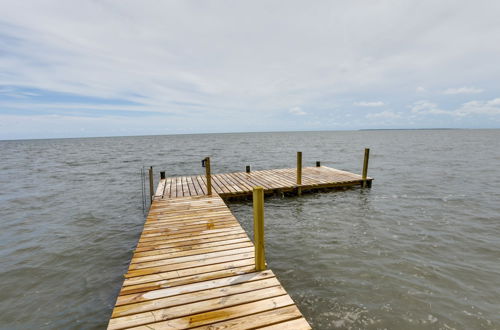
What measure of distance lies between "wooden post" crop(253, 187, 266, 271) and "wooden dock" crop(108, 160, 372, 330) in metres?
0.20

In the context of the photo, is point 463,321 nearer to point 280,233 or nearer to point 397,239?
point 397,239

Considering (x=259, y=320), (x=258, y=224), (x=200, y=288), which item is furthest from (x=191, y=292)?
(x=258, y=224)

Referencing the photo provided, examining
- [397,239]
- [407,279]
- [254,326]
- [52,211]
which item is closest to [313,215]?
[397,239]

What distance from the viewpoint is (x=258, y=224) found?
14.6 ft

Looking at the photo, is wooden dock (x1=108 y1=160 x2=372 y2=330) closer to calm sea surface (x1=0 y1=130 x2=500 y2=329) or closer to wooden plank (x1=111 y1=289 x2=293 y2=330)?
wooden plank (x1=111 y1=289 x2=293 y2=330)

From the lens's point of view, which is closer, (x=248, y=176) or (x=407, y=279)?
(x=407, y=279)

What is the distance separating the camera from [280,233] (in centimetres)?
890

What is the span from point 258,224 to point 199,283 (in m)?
1.43

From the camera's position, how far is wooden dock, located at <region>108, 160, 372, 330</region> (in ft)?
11.2

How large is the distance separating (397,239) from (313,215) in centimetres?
322

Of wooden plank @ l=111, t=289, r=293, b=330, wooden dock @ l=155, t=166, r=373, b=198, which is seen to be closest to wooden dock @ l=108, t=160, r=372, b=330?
wooden plank @ l=111, t=289, r=293, b=330

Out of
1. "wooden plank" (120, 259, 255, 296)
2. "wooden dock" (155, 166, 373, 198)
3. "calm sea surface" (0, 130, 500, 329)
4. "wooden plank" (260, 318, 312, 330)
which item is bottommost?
"calm sea surface" (0, 130, 500, 329)

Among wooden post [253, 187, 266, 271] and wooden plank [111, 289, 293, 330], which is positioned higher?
wooden post [253, 187, 266, 271]

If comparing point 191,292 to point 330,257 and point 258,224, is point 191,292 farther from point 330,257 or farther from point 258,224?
point 330,257
